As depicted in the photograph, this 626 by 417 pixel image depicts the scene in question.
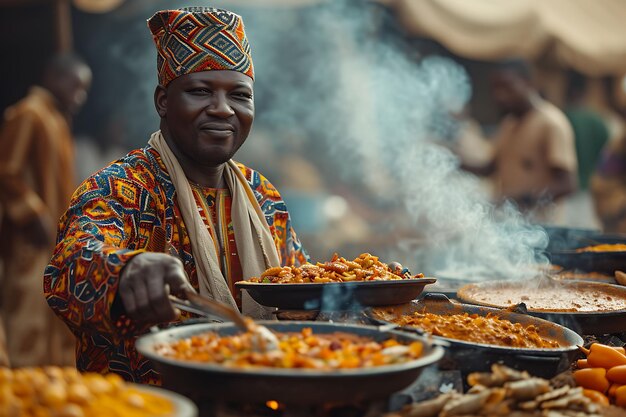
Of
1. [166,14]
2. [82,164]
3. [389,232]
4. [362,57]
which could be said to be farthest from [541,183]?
[166,14]

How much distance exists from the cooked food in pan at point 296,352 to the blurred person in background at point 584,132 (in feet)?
26.9

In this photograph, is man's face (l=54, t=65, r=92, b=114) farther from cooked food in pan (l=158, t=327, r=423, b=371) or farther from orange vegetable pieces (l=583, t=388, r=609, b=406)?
orange vegetable pieces (l=583, t=388, r=609, b=406)

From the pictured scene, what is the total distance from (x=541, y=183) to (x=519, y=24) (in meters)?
2.35

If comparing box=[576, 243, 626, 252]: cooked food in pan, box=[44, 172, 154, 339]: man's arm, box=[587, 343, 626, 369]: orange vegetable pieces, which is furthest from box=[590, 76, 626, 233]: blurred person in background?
box=[44, 172, 154, 339]: man's arm

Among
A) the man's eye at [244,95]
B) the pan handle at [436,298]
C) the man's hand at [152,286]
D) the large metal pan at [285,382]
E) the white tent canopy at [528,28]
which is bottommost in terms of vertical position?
the pan handle at [436,298]

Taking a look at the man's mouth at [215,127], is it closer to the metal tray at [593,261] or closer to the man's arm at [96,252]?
the man's arm at [96,252]

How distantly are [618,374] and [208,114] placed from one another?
1.74 meters

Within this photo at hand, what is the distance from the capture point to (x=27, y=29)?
6527 mm

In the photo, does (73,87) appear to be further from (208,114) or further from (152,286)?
(152,286)

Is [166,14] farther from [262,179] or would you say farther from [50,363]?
[50,363]

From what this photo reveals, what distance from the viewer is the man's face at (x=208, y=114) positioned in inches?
117

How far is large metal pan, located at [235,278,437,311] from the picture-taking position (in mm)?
2441

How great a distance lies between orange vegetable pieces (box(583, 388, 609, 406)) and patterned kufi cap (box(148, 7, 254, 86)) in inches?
69.6

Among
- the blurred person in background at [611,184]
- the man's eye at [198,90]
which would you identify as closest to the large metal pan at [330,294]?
the man's eye at [198,90]
